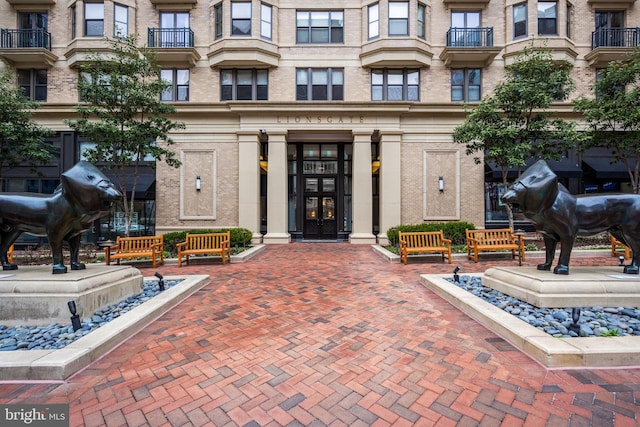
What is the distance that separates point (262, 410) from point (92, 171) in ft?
16.0

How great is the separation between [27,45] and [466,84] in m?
24.5

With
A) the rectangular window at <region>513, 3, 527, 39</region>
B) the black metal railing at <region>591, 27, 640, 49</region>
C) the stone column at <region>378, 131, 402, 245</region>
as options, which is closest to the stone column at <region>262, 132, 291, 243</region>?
the stone column at <region>378, 131, 402, 245</region>

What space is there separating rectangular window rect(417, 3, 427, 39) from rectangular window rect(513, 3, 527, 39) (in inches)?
189

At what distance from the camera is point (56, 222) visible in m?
4.77

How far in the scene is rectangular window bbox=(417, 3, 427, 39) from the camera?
51.1 feet

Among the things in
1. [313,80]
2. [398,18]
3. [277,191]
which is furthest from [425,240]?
[398,18]

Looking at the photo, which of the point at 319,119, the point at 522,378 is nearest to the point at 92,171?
the point at 522,378

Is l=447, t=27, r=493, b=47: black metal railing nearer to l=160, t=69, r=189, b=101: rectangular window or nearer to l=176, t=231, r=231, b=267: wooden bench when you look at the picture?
l=160, t=69, r=189, b=101: rectangular window

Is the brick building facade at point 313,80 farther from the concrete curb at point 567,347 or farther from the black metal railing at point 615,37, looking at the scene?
the concrete curb at point 567,347

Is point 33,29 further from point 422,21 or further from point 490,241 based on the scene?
point 490,241

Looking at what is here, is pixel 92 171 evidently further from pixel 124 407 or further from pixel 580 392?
pixel 580 392

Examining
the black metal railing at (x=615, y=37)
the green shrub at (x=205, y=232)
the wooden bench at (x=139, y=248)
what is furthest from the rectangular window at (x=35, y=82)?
the black metal railing at (x=615, y=37)

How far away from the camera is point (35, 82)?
15.5m

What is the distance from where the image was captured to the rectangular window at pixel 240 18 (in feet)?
50.3
